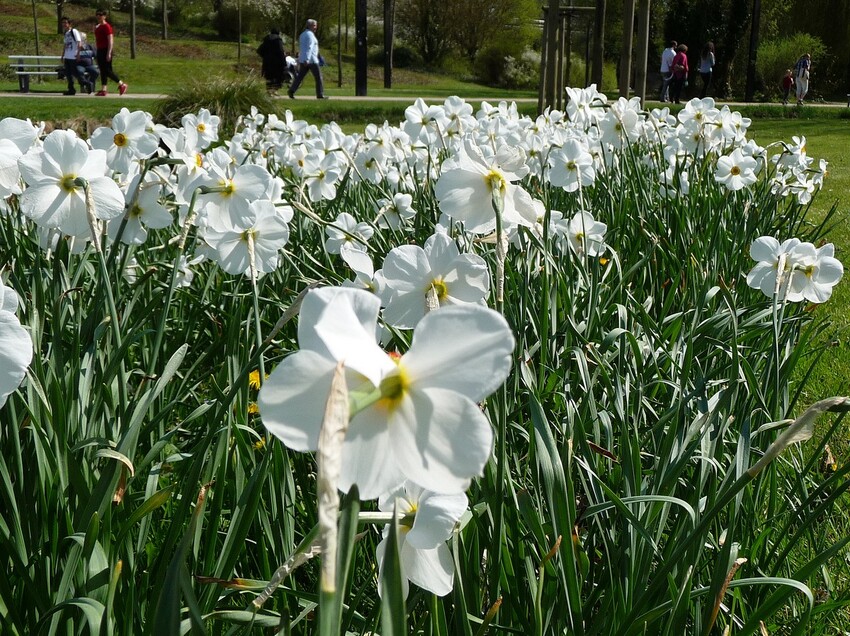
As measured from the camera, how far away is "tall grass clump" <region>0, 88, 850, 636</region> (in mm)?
636

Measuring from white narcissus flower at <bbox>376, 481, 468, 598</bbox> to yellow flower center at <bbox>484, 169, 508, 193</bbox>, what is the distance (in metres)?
0.63

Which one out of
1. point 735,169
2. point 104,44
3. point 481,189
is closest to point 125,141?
point 481,189

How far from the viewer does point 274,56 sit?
18203 millimetres

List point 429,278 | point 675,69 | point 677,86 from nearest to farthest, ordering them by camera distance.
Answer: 1. point 429,278
2. point 675,69
3. point 677,86

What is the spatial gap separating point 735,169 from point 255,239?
9.01 ft

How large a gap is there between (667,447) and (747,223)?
9.33 feet

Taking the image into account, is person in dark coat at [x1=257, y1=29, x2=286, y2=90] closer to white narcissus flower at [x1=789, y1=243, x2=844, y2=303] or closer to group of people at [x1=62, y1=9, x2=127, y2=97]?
group of people at [x1=62, y1=9, x2=127, y2=97]

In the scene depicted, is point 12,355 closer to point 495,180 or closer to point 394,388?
A: point 394,388

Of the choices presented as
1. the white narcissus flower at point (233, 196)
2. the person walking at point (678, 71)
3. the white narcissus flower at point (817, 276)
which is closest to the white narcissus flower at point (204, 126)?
the white narcissus flower at point (233, 196)

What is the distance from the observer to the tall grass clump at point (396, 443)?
0.64 m

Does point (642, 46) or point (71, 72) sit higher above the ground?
point (71, 72)

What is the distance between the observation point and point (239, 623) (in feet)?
3.69

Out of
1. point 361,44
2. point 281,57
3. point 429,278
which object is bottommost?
point 429,278

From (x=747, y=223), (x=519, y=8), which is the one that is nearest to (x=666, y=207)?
(x=747, y=223)
